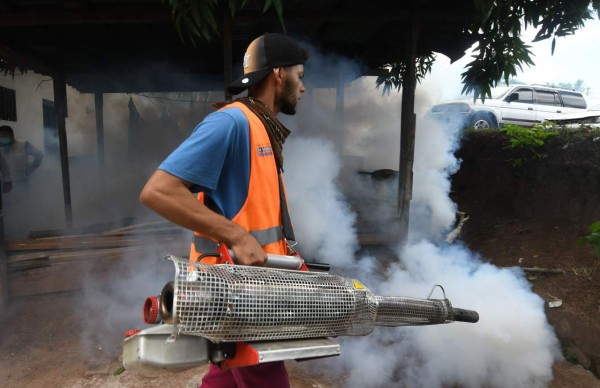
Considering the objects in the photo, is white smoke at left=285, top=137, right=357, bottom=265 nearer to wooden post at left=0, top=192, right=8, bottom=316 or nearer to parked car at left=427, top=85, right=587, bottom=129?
wooden post at left=0, top=192, right=8, bottom=316

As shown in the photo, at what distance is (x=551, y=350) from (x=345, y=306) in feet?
11.2

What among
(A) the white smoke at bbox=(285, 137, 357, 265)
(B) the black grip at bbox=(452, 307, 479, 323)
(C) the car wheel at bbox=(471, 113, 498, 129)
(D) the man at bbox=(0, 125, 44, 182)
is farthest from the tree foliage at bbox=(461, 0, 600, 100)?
(D) the man at bbox=(0, 125, 44, 182)

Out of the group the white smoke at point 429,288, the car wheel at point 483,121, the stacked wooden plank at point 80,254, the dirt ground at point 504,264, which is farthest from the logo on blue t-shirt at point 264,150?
the car wheel at point 483,121

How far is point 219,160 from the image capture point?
141 centimetres

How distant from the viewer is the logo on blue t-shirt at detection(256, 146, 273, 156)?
4.95 feet

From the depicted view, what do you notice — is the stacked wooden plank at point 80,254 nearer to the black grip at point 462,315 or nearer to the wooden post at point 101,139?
the black grip at point 462,315

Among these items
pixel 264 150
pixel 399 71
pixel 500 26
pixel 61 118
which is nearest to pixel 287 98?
pixel 264 150

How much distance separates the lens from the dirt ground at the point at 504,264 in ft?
11.6

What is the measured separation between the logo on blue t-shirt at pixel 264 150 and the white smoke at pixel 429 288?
2.54m

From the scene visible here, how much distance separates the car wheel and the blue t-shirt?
1077 centimetres

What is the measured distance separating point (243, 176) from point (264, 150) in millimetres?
132

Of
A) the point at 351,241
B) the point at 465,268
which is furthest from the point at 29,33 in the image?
the point at 465,268

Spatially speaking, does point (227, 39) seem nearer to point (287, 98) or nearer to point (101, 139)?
point (287, 98)

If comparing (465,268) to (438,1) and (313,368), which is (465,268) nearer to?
(313,368)
